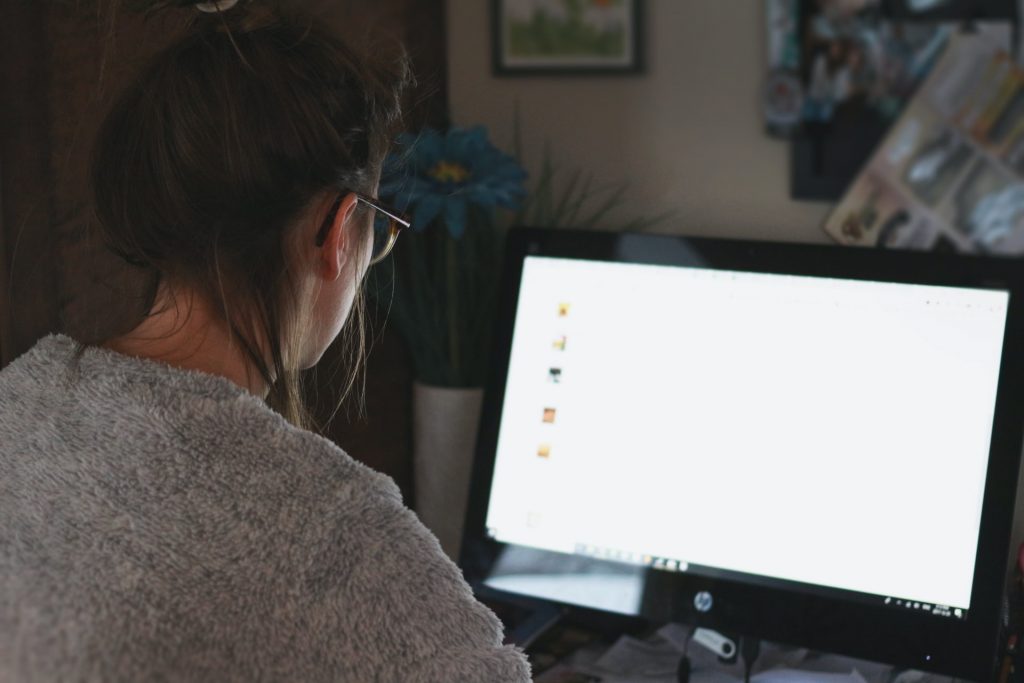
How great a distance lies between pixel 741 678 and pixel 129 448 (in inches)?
26.0

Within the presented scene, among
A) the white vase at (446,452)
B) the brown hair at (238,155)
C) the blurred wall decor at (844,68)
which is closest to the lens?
the brown hair at (238,155)

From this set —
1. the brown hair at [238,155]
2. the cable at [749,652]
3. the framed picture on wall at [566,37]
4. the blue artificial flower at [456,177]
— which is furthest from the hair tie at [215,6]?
the cable at [749,652]

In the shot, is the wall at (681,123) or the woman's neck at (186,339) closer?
the woman's neck at (186,339)

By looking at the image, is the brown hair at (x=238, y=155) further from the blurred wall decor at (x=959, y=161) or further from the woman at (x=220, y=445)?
the blurred wall decor at (x=959, y=161)

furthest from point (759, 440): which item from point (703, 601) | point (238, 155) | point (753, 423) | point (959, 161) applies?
point (238, 155)

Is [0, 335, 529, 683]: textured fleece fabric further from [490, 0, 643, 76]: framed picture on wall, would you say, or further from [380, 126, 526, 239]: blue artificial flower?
[490, 0, 643, 76]: framed picture on wall

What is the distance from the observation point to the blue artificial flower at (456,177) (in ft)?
4.02

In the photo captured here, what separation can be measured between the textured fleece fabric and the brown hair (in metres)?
0.09

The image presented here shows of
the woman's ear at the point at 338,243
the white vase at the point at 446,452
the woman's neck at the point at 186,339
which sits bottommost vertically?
the white vase at the point at 446,452

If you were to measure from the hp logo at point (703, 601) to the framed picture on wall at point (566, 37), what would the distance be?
23.1 inches

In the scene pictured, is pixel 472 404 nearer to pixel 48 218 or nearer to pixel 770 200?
pixel 770 200

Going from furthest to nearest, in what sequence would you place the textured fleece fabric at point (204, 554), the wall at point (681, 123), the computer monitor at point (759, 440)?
1. the wall at point (681, 123)
2. the computer monitor at point (759, 440)
3. the textured fleece fabric at point (204, 554)

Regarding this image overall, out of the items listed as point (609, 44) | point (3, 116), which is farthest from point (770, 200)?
point (3, 116)

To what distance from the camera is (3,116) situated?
962 millimetres
